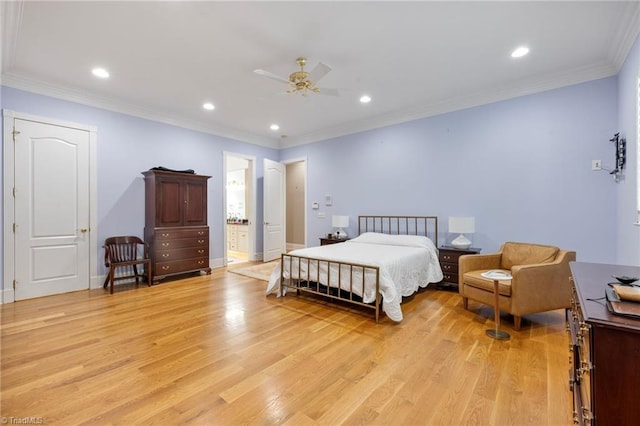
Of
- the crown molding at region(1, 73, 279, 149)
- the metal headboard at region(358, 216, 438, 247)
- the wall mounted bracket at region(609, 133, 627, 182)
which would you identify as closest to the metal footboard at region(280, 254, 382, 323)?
the metal headboard at region(358, 216, 438, 247)

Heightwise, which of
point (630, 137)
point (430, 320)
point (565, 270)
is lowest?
point (430, 320)

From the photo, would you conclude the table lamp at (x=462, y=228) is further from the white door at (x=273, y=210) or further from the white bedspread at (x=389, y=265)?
the white door at (x=273, y=210)

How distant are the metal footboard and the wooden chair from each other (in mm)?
2350

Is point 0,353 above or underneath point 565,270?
underneath

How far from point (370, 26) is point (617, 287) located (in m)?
2.71

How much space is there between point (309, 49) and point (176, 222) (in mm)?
3560

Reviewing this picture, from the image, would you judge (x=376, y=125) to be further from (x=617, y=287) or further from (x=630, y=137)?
(x=617, y=287)

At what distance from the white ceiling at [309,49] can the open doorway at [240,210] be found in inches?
96.5

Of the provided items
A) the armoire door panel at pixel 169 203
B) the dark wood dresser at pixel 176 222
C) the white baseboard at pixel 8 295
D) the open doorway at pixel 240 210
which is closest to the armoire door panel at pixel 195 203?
the dark wood dresser at pixel 176 222

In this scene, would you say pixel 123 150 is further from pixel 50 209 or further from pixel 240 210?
pixel 240 210

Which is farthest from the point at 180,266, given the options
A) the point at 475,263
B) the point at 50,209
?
the point at 475,263

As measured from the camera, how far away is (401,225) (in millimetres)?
5090

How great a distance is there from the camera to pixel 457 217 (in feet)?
14.0

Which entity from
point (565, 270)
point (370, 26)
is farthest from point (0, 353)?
point (565, 270)
